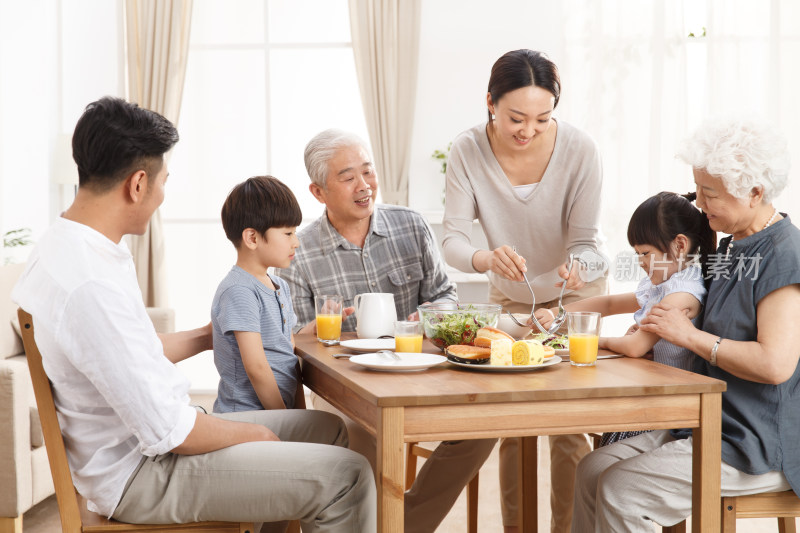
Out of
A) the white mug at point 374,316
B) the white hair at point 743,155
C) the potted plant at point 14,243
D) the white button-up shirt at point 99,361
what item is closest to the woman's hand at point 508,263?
the white mug at point 374,316

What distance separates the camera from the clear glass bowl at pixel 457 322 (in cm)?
192

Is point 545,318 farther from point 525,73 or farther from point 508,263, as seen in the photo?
point 525,73

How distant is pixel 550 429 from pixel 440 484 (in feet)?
3.69

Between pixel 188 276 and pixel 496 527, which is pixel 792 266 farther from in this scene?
pixel 188 276

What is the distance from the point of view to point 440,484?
2.55 meters

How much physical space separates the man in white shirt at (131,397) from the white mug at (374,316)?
550 mm

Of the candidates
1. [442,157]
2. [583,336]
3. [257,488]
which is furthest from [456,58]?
[257,488]

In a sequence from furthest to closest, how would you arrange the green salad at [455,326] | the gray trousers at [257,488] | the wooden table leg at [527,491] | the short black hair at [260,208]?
the wooden table leg at [527,491], the short black hair at [260,208], the green salad at [455,326], the gray trousers at [257,488]

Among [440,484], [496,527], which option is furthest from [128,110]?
[496,527]

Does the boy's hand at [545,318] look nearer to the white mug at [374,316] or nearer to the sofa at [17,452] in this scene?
the white mug at [374,316]

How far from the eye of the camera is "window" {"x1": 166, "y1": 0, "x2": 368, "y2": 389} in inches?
210

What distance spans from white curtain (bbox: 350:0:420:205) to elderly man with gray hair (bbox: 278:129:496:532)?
7.92 feet

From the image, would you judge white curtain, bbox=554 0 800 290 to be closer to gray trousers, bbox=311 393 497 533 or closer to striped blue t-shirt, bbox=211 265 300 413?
gray trousers, bbox=311 393 497 533

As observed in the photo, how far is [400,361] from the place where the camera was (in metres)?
1.73
